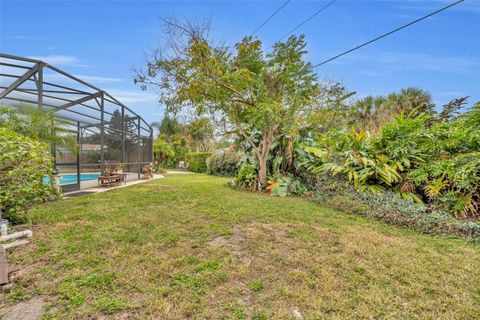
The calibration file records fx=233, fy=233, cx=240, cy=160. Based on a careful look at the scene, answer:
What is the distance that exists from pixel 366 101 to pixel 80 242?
1888 cm

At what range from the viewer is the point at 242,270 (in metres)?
2.44

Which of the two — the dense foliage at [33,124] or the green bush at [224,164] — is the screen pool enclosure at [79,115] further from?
the green bush at [224,164]

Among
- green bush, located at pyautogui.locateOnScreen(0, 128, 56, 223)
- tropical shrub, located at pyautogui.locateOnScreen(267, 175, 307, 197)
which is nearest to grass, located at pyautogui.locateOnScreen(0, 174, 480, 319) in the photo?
green bush, located at pyautogui.locateOnScreen(0, 128, 56, 223)

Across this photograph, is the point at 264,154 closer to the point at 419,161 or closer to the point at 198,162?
the point at 419,161

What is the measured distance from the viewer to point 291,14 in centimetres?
803

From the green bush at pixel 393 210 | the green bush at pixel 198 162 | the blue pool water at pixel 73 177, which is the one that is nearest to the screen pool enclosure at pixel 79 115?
the blue pool water at pixel 73 177

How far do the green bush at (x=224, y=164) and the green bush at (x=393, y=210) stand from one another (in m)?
7.73

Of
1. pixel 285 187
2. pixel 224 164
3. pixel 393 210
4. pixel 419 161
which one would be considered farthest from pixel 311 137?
pixel 224 164

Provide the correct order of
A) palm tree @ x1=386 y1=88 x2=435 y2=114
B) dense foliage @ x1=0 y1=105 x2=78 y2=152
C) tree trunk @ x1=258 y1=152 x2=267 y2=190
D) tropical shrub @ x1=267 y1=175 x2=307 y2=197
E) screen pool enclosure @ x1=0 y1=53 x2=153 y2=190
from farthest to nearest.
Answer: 1. palm tree @ x1=386 y1=88 x2=435 y2=114
2. tree trunk @ x1=258 y1=152 x2=267 y2=190
3. tropical shrub @ x1=267 y1=175 x2=307 y2=197
4. screen pool enclosure @ x1=0 y1=53 x2=153 y2=190
5. dense foliage @ x1=0 y1=105 x2=78 y2=152

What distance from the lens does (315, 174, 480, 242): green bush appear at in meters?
3.71

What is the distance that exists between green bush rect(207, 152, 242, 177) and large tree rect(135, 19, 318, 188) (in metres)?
Answer: 6.19

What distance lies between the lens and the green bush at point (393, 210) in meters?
3.71

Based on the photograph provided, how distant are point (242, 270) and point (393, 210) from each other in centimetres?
351

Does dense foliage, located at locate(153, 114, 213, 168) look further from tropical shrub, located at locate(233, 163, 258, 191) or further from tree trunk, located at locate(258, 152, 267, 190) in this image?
tree trunk, located at locate(258, 152, 267, 190)
